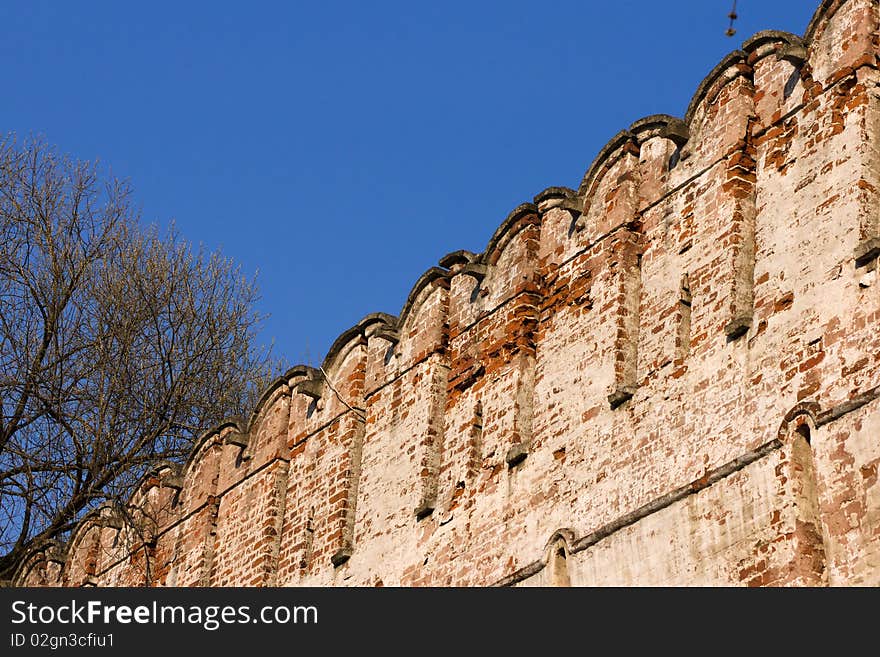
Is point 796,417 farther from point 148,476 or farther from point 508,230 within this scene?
point 148,476

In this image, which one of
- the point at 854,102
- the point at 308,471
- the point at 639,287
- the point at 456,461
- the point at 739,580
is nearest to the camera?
the point at 739,580

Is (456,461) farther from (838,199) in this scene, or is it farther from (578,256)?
(838,199)

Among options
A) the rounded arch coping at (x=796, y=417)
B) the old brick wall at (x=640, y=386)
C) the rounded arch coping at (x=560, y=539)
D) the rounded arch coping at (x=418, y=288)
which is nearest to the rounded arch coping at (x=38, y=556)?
the old brick wall at (x=640, y=386)

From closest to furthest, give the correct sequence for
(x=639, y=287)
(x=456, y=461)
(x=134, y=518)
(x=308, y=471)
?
(x=639, y=287) → (x=456, y=461) → (x=308, y=471) → (x=134, y=518)

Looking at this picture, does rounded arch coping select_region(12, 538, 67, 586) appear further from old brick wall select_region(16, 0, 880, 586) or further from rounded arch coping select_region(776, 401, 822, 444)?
rounded arch coping select_region(776, 401, 822, 444)

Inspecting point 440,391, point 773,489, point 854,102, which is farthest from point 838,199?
point 440,391

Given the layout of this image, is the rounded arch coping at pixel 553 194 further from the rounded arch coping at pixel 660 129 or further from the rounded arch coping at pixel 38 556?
the rounded arch coping at pixel 38 556

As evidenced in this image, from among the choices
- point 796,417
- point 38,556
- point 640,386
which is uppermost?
point 38,556

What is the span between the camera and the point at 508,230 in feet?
50.4

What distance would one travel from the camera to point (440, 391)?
15.4m

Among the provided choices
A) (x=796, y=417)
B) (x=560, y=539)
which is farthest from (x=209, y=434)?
(x=796, y=417)

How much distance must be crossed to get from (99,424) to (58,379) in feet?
2.42

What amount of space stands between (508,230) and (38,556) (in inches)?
282

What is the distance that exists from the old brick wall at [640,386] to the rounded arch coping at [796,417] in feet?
0.04
